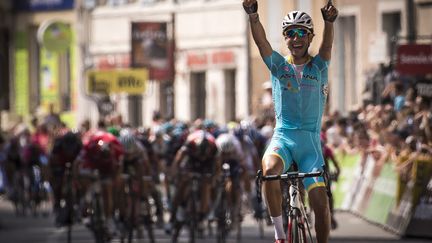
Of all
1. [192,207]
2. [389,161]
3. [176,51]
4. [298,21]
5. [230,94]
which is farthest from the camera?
[176,51]

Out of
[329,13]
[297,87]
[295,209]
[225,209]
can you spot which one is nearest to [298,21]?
[329,13]

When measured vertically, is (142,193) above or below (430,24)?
below

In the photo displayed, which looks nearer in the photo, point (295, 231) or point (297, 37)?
point (295, 231)

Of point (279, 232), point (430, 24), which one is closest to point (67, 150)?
point (279, 232)

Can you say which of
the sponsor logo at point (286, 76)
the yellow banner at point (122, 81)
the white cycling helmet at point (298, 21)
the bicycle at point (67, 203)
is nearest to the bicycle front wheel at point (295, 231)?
the sponsor logo at point (286, 76)

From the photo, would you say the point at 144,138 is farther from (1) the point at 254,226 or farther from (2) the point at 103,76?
(2) the point at 103,76

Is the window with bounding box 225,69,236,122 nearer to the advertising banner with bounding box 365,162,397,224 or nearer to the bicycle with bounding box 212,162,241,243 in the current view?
the advertising banner with bounding box 365,162,397,224

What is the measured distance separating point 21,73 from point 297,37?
178 ft

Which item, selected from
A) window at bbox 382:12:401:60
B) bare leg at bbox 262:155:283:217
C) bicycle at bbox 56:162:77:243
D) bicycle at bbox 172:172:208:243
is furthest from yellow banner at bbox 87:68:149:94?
bare leg at bbox 262:155:283:217

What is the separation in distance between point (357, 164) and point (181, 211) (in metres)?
6.21

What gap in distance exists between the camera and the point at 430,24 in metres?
41.7

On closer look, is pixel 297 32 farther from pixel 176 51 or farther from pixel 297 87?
pixel 176 51

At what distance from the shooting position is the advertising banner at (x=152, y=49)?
47.3 meters

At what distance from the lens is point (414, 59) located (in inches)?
1273
